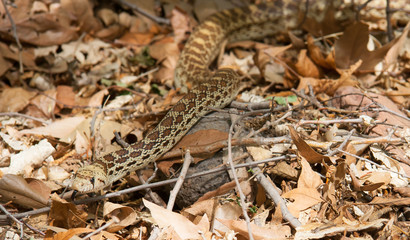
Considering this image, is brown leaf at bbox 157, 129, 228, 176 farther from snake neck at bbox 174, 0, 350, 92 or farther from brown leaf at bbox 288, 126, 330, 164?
snake neck at bbox 174, 0, 350, 92

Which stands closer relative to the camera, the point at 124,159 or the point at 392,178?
the point at 392,178

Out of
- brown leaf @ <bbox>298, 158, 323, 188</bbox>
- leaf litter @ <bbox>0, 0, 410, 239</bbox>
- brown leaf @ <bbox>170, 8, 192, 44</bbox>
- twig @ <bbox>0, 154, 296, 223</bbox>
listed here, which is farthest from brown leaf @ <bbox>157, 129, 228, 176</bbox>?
brown leaf @ <bbox>170, 8, 192, 44</bbox>

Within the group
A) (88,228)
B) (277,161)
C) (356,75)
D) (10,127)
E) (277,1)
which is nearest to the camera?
(88,228)

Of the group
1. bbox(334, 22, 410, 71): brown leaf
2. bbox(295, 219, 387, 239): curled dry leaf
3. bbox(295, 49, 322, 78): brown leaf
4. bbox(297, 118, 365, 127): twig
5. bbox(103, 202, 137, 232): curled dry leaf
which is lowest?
bbox(103, 202, 137, 232): curled dry leaf

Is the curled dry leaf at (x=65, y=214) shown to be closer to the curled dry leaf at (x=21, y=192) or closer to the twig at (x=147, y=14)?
the curled dry leaf at (x=21, y=192)

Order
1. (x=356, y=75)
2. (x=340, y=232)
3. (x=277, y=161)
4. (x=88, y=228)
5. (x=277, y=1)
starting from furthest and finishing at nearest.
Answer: (x=277, y=1) → (x=356, y=75) → (x=277, y=161) → (x=88, y=228) → (x=340, y=232)

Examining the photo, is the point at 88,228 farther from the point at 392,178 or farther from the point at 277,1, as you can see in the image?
the point at 277,1

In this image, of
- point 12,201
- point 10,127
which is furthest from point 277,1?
point 12,201
